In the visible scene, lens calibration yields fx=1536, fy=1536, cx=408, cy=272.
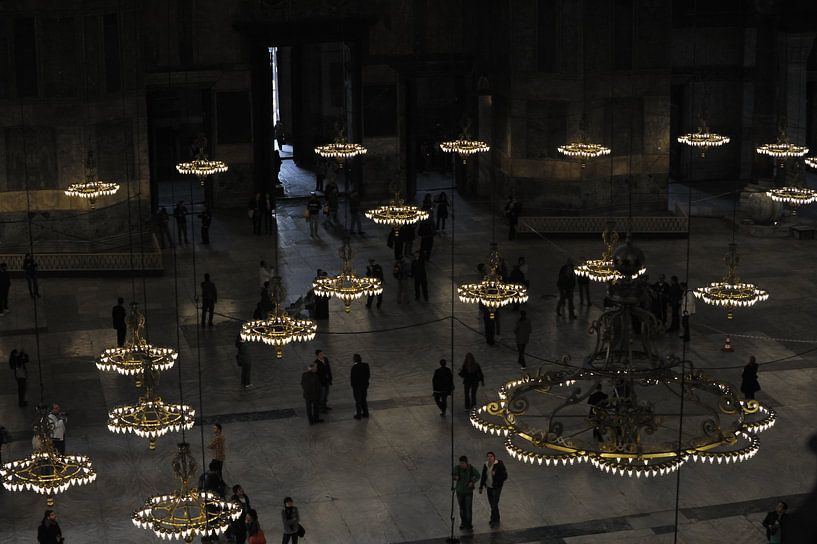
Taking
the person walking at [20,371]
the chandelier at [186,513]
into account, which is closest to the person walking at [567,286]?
the person walking at [20,371]

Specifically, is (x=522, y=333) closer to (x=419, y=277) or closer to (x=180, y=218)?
(x=419, y=277)

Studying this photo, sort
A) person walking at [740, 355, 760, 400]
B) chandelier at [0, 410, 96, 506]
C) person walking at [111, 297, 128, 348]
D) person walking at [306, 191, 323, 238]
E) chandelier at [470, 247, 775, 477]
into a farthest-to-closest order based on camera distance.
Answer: person walking at [306, 191, 323, 238] → person walking at [111, 297, 128, 348] → person walking at [740, 355, 760, 400] → chandelier at [0, 410, 96, 506] → chandelier at [470, 247, 775, 477]

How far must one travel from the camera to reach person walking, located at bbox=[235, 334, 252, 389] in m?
23.9

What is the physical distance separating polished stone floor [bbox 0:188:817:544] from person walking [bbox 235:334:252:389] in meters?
0.16

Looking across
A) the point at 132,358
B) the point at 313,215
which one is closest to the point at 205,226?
the point at 313,215

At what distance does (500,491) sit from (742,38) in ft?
81.0

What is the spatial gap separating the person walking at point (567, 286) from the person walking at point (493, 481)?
913cm

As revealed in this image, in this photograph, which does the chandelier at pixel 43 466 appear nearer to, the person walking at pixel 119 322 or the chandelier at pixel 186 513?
the chandelier at pixel 186 513

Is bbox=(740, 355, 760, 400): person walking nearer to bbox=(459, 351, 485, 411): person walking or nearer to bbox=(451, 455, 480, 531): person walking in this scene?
bbox=(459, 351, 485, 411): person walking

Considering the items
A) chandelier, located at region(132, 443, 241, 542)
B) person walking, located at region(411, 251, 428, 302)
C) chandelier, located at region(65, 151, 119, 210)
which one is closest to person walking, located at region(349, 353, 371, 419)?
person walking, located at region(411, 251, 428, 302)

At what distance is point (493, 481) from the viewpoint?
1888 cm

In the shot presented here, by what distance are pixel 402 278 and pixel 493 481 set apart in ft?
34.9

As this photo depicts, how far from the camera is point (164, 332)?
27719mm

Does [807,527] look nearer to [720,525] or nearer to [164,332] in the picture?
[720,525]
